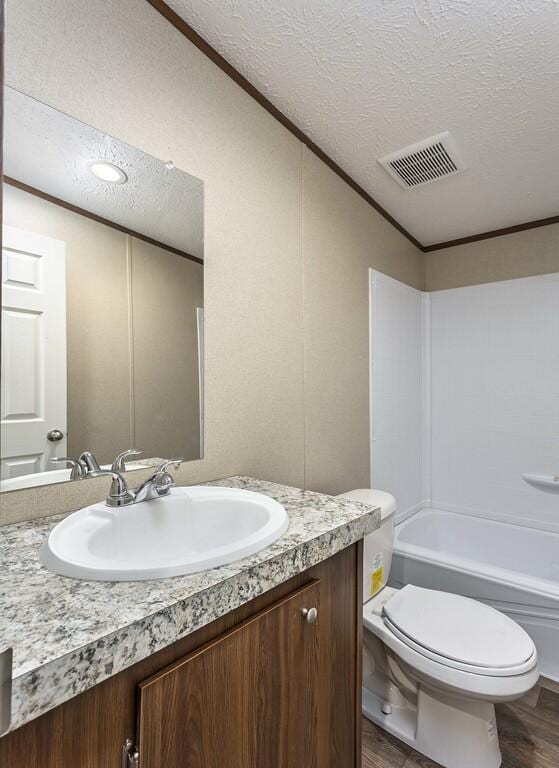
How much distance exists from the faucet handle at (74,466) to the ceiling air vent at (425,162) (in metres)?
1.86

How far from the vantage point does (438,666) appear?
1340 millimetres

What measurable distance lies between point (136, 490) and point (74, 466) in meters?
0.17

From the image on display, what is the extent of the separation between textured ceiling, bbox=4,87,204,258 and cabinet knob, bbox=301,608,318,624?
3.46ft

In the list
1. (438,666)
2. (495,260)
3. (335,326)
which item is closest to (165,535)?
(438,666)

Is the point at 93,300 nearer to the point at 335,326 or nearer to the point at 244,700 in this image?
the point at 244,700

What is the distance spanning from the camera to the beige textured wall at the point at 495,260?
8.46 feet

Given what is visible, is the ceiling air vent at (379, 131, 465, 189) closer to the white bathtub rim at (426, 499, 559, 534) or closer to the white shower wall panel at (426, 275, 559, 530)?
the white shower wall panel at (426, 275, 559, 530)

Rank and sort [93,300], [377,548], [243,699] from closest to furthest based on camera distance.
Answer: [243,699] → [93,300] → [377,548]

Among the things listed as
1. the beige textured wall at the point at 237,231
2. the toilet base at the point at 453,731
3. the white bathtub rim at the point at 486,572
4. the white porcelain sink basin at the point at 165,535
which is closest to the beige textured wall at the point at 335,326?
the beige textured wall at the point at 237,231

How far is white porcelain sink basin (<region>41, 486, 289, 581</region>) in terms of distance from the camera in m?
0.65

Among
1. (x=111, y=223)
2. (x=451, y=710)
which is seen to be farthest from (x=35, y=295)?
(x=451, y=710)

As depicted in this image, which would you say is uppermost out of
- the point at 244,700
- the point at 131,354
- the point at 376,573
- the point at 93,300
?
the point at 93,300

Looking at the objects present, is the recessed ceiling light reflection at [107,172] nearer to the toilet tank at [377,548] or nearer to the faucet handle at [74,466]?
the faucet handle at [74,466]

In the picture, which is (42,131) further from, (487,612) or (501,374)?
(501,374)
